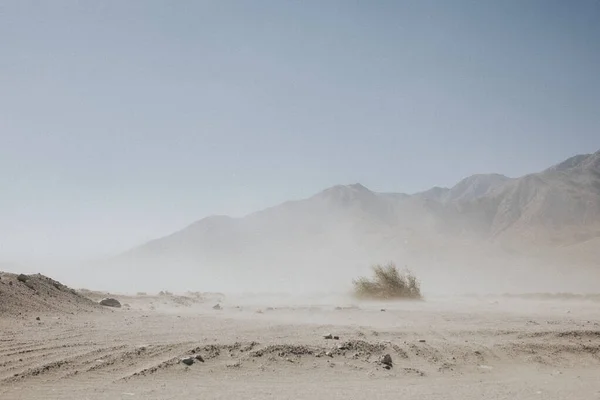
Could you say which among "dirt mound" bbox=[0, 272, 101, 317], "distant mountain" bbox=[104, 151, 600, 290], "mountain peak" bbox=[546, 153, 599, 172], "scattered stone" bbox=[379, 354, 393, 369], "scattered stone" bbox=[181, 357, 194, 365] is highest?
"mountain peak" bbox=[546, 153, 599, 172]

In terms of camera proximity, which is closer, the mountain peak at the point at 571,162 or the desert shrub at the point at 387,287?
the desert shrub at the point at 387,287

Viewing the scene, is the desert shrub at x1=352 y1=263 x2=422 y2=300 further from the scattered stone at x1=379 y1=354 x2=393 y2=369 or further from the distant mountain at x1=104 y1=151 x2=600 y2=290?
the distant mountain at x1=104 y1=151 x2=600 y2=290

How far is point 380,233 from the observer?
8638cm

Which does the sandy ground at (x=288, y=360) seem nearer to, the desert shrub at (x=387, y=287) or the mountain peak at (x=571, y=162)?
the desert shrub at (x=387, y=287)

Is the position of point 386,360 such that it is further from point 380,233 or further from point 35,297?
point 380,233

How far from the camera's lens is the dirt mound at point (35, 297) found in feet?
34.0

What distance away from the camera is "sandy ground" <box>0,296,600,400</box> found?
5.98 m

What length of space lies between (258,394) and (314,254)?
77957mm

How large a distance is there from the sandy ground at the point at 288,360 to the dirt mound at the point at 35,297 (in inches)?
20.0

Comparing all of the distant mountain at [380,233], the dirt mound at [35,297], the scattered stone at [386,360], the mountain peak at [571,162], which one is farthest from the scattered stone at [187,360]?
the mountain peak at [571,162]

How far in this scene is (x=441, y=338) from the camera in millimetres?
9109

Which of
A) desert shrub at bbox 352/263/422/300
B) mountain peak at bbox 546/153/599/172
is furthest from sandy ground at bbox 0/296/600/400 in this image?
mountain peak at bbox 546/153/599/172

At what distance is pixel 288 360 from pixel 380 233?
80491 millimetres

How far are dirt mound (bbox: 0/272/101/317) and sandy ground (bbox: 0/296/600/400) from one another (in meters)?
0.51
